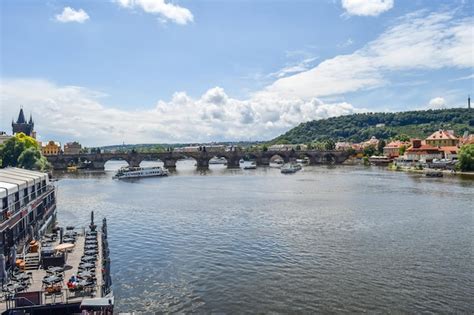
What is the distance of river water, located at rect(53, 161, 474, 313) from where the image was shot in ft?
105

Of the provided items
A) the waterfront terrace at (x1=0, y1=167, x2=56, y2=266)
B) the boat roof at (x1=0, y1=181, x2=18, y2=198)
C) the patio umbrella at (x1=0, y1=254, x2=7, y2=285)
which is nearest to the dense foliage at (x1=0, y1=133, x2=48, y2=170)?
the waterfront terrace at (x1=0, y1=167, x2=56, y2=266)

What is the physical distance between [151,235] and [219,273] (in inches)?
669

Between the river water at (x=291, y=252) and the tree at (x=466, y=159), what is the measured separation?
158 ft

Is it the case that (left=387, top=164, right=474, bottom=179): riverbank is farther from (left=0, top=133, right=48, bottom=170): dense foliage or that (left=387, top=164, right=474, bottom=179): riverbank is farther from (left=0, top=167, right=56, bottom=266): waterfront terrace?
(left=0, top=133, right=48, bottom=170): dense foliage

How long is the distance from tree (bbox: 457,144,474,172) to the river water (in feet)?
158

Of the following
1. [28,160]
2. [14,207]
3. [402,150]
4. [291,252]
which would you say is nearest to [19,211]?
[14,207]

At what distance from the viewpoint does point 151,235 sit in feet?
173

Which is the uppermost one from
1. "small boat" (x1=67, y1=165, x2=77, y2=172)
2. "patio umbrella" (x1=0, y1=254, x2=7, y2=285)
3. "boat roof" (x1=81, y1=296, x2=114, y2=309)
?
"small boat" (x1=67, y1=165, x2=77, y2=172)

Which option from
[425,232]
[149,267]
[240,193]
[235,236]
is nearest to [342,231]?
[425,232]

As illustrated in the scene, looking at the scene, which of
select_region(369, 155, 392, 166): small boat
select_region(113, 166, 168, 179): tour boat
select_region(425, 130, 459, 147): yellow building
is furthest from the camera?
select_region(369, 155, 392, 166): small boat

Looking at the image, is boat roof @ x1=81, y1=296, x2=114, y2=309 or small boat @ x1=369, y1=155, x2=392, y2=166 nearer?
boat roof @ x1=81, y1=296, x2=114, y2=309

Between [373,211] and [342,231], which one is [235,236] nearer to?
[342,231]

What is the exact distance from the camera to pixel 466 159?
125812mm

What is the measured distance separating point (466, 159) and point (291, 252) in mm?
99646
